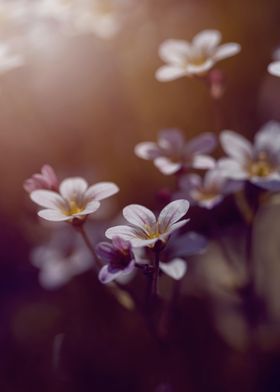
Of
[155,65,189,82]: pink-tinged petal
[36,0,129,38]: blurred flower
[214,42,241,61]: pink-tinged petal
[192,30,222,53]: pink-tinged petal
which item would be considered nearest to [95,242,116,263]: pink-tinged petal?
[155,65,189,82]: pink-tinged petal

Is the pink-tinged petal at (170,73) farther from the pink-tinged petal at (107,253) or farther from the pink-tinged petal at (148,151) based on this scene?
the pink-tinged petal at (107,253)

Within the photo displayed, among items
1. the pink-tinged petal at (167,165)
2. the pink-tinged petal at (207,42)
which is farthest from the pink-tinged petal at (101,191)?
the pink-tinged petal at (207,42)

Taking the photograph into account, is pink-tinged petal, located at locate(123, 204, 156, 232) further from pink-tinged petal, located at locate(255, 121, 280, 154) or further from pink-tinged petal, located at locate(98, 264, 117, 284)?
pink-tinged petal, located at locate(255, 121, 280, 154)

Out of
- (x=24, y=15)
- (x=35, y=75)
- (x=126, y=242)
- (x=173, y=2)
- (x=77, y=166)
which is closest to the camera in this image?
(x=126, y=242)

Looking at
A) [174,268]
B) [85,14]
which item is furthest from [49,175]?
[85,14]

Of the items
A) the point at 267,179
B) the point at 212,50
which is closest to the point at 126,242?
the point at 267,179

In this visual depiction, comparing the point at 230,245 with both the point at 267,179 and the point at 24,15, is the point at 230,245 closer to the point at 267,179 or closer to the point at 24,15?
the point at 267,179
